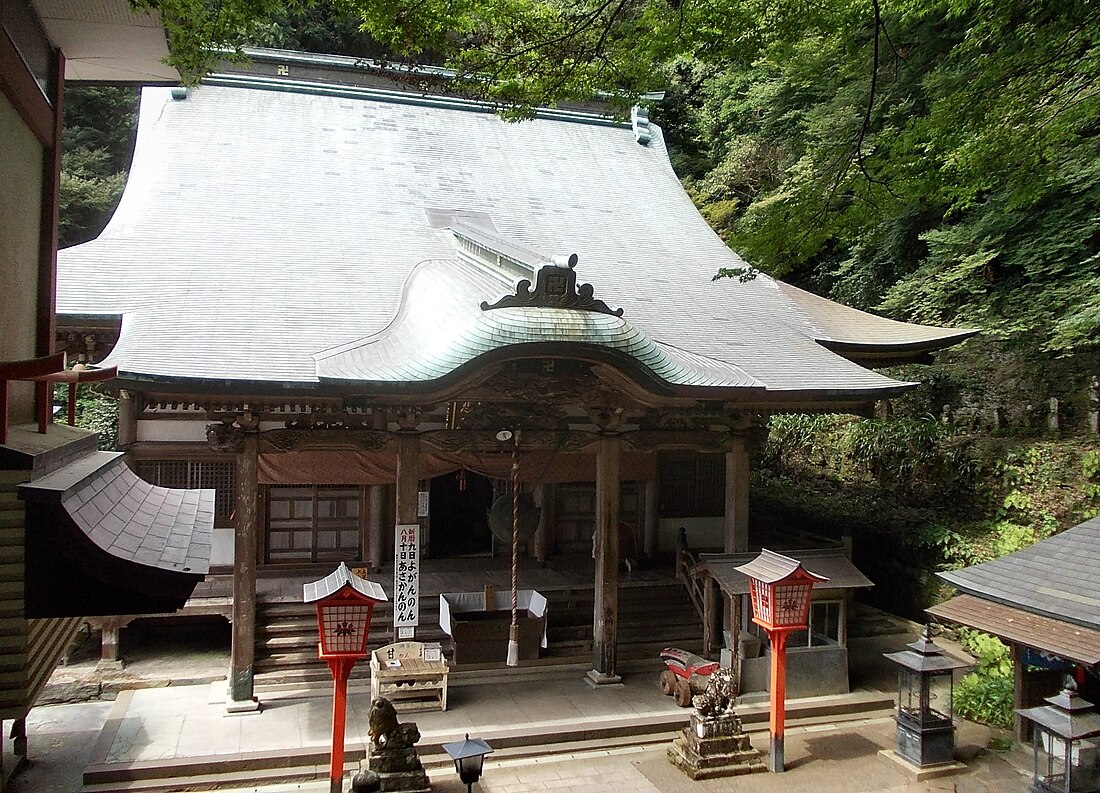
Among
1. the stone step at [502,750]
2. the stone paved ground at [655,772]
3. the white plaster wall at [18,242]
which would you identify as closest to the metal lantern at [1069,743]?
the stone paved ground at [655,772]

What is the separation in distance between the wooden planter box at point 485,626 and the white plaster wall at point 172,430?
→ 3918 millimetres

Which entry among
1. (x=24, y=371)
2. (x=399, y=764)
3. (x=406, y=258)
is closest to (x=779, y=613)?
(x=399, y=764)

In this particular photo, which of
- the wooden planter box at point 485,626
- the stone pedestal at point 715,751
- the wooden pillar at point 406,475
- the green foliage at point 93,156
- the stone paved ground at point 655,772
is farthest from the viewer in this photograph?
the green foliage at point 93,156

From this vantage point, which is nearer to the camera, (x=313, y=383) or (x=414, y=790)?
(x=414, y=790)

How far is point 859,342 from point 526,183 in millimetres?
6569

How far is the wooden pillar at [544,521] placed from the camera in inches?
493

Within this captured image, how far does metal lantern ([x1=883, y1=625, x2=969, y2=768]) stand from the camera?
766 cm

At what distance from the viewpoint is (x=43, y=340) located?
5.00m

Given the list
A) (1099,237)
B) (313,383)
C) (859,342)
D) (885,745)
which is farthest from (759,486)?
(313,383)

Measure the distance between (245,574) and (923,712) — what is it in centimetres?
726

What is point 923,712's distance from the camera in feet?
25.3

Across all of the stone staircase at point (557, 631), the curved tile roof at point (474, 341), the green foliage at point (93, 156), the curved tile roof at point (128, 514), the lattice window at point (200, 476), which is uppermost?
the green foliage at point (93, 156)

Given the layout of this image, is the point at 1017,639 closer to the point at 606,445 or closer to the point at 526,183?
the point at 606,445

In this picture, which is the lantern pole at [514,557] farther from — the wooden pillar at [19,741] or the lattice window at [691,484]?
the wooden pillar at [19,741]
